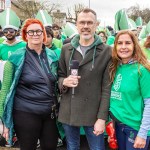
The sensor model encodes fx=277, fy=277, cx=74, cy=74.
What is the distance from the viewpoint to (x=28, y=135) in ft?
9.61

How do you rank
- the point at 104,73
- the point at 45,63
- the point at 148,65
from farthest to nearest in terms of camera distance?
the point at 45,63
the point at 104,73
the point at 148,65

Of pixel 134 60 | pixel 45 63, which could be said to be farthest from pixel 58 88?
pixel 134 60

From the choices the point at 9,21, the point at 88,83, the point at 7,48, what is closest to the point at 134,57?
the point at 88,83

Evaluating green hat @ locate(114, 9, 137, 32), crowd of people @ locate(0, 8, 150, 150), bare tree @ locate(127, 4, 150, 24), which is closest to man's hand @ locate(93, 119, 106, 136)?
crowd of people @ locate(0, 8, 150, 150)

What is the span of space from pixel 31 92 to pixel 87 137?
77 cm

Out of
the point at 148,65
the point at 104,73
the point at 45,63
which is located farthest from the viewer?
the point at 45,63

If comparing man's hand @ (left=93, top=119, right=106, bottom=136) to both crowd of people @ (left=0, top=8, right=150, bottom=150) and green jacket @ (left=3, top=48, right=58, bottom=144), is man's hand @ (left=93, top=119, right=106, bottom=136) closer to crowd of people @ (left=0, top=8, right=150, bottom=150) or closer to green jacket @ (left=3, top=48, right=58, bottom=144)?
crowd of people @ (left=0, top=8, right=150, bottom=150)

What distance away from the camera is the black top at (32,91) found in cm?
285

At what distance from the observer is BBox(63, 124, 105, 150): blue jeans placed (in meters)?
2.88

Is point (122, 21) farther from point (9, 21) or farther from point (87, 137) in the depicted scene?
point (87, 137)

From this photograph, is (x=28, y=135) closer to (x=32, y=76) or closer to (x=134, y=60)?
(x=32, y=76)

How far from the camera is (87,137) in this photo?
2965 mm

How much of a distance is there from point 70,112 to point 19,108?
54cm

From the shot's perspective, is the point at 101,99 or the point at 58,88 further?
the point at 58,88
